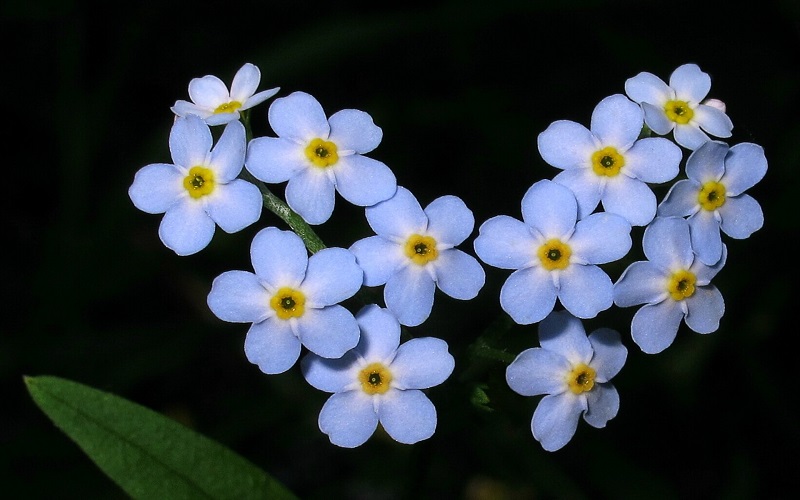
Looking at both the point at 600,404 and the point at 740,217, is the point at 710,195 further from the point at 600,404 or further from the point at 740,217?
the point at 600,404

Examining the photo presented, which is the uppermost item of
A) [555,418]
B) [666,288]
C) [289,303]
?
[666,288]

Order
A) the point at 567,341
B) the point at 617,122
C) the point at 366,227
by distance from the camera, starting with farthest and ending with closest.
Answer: the point at 366,227 → the point at 617,122 → the point at 567,341

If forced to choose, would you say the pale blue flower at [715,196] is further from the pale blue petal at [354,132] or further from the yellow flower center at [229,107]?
the yellow flower center at [229,107]

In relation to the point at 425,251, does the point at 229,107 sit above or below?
above

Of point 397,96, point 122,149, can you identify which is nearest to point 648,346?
point 397,96

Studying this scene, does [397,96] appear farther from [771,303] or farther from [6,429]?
[6,429]

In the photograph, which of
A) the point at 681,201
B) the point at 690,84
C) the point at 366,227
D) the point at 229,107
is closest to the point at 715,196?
the point at 681,201

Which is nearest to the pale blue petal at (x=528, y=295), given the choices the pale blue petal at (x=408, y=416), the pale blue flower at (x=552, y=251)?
the pale blue flower at (x=552, y=251)
